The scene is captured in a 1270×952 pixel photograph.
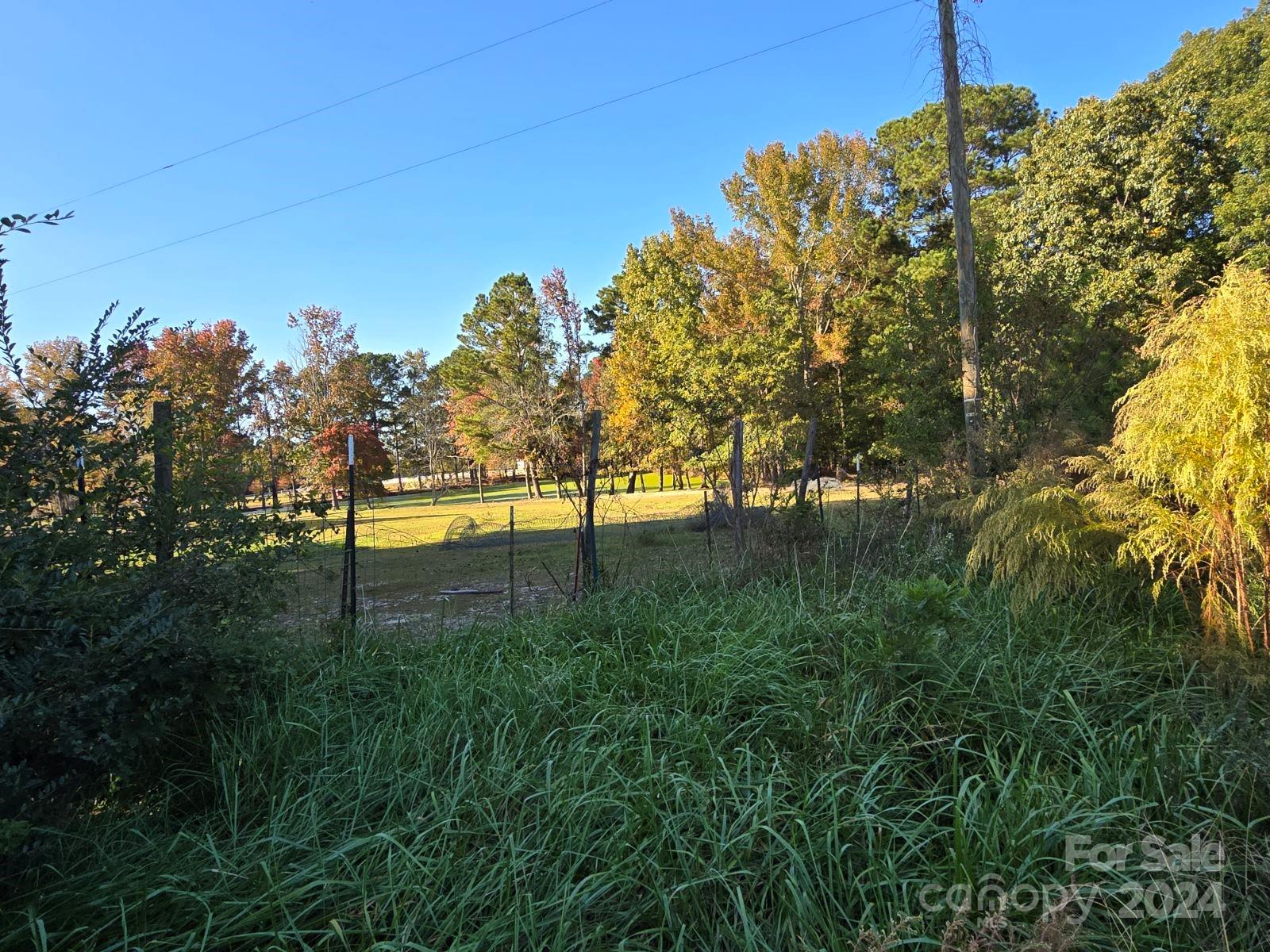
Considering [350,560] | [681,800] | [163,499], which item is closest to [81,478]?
[163,499]

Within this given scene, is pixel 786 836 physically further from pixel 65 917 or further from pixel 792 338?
pixel 792 338

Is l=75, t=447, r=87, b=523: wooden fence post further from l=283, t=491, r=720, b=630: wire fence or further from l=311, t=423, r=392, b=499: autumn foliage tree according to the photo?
l=311, t=423, r=392, b=499: autumn foliage tree

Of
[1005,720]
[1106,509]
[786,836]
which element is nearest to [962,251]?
[1106,509]

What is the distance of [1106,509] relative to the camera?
3.99 metres

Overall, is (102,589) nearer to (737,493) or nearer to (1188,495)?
(737,493)

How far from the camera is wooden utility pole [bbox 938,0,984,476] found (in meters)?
7.31

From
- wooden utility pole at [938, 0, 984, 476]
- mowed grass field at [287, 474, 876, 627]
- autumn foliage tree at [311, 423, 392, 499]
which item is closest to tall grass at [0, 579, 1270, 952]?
mowed grass field at [287, 474, 876, 627]

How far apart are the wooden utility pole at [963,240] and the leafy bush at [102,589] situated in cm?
683

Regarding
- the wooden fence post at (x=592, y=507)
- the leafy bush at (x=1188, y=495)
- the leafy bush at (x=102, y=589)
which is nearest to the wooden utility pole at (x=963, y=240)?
the leafy bush at (x=1188, y=495)

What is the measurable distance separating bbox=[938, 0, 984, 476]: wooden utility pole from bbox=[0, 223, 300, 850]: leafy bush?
269 inches

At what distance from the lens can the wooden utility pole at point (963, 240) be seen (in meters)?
7.31

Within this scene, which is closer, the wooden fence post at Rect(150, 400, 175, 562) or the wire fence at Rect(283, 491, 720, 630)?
the wooden fence post at Rect(150, 400, 175, 562)

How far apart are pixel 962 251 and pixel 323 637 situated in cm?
750

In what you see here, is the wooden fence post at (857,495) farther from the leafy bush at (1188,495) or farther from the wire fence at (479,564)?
the leafy bush at (1188,495)
